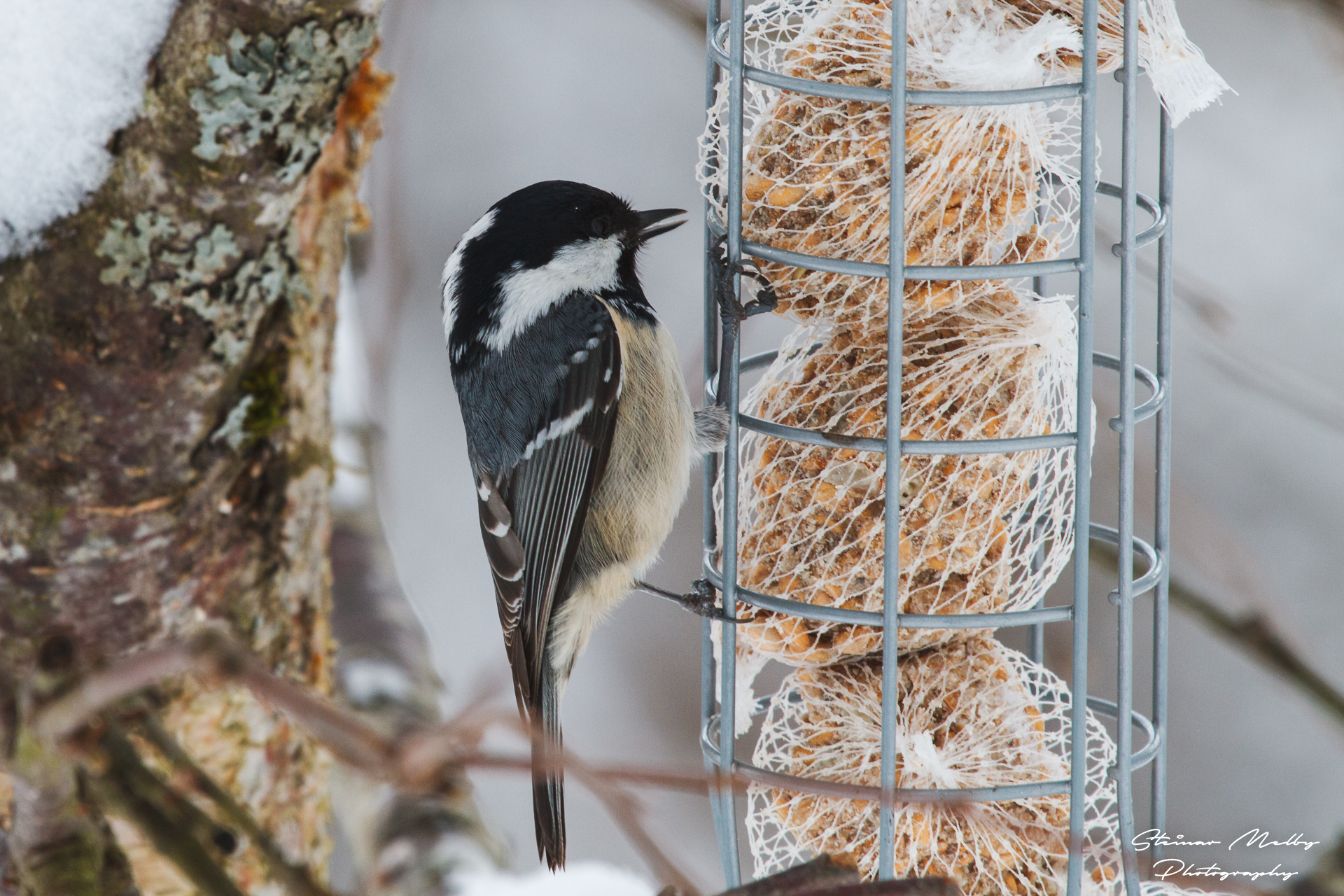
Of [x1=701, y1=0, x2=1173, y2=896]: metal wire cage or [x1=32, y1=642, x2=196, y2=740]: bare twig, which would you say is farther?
[x1=701, y1=0, x2=1173, y2=896]: metal wire cage

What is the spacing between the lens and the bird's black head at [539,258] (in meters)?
2.27

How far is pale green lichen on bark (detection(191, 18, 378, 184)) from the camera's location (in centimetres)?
163

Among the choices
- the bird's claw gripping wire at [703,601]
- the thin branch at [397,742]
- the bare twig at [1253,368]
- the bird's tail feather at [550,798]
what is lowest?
the bird's tail feather at [550,798]

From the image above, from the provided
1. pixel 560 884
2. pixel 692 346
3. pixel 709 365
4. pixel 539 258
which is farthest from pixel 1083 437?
pixel 692 346

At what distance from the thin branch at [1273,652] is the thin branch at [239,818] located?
1568 mm

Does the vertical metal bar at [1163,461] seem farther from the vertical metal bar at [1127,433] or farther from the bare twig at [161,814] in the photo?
the bare twig at [161,814]

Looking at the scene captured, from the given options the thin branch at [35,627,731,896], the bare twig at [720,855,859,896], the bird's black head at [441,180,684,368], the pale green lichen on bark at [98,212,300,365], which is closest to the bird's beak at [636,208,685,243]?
the bird's black head at [441,180,684,368]

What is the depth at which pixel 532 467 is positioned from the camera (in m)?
2.27

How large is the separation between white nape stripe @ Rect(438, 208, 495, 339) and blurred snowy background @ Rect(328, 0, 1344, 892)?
53cm

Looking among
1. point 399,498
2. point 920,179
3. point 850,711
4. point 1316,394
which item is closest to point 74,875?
point 850,711

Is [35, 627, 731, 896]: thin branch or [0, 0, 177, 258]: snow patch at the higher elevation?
[0, 0, 177, 258]: snow patch

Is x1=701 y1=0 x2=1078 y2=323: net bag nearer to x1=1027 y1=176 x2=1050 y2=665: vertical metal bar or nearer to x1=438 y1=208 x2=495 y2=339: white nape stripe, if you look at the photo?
x1=1027 y1=176 x2=1050 y2=665: vertical metal bar

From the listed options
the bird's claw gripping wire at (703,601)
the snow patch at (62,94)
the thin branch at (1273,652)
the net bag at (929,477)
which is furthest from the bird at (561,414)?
the thin branch at (1273,652)

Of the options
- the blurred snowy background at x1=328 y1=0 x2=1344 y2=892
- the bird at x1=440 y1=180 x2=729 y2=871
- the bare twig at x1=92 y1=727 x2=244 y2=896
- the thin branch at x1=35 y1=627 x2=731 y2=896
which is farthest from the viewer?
the blurred snowy background at x1=328 y1=0 x2=1344 y2=892
